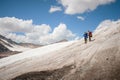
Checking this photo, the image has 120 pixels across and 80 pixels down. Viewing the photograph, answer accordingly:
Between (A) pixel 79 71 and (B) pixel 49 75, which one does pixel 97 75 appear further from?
(B) pixel 49 75

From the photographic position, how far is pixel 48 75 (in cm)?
2425

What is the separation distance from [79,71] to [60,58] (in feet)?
22.6

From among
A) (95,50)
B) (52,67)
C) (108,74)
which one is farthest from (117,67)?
(52,67)

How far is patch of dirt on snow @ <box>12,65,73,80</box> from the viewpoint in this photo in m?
23.1

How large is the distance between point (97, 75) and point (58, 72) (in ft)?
19.6

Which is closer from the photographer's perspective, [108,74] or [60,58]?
[108,74]

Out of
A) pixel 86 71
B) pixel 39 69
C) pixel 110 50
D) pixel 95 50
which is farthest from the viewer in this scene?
pixel 39 69

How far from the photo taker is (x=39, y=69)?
1049 inches

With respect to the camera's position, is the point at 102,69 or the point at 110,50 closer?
the point at 102,69

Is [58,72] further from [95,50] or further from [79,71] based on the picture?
[95,50]

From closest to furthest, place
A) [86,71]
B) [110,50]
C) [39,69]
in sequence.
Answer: [86,71], [110,50], [39,69]

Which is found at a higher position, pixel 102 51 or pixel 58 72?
pixel 102 51

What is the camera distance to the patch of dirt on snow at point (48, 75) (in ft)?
75.7

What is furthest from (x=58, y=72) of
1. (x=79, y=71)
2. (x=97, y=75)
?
(x=97, y=75)
